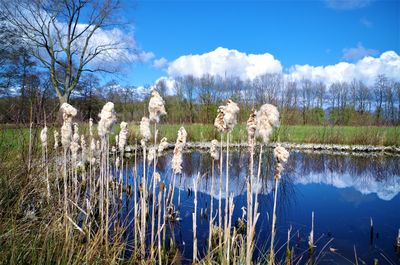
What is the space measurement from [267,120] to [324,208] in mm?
5618

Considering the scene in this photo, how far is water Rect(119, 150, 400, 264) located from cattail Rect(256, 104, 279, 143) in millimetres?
1251

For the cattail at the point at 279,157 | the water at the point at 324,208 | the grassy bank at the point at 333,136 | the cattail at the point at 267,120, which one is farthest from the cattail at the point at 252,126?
the grassy bank at the point at 333,136

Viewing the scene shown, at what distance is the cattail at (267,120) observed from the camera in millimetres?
2377

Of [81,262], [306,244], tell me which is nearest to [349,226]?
[306,244]

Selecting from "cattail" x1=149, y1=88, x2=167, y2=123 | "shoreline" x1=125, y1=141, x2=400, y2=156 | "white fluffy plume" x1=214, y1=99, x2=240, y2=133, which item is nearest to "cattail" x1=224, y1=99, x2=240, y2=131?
"white fluffy plume" x1=214, y1=99, x2=240, y2=133

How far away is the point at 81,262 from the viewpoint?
8.63ft

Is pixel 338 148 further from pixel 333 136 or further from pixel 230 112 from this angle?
pixel 230 112

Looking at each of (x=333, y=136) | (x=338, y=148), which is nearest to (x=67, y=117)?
(x=338, y=148)

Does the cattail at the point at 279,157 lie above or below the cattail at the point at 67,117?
below

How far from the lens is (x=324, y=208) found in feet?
23.1

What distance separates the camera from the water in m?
4.64

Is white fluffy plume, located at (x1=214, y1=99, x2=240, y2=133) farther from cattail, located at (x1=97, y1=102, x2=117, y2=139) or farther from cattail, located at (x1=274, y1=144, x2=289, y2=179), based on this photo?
cattail, located at (x1=97, y1=102, x2=117, y2=139)

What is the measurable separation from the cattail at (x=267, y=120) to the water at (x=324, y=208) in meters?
1.25

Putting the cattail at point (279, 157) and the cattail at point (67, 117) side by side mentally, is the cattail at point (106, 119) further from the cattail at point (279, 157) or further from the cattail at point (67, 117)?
the cattail at point (279, 157)
